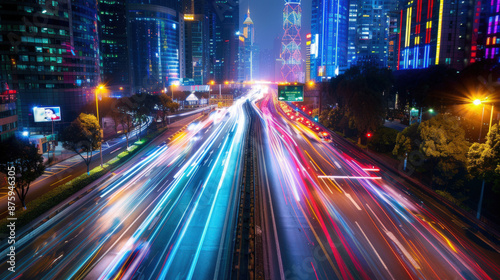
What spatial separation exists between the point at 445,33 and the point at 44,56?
94593 mm

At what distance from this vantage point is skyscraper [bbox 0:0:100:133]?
6059 centimetres

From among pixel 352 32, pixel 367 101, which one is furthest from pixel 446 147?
pixel 352 32

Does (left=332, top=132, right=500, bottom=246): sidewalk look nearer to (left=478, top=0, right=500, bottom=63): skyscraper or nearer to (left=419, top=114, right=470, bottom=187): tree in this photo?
(left=419, top=114, right=470, bottom=187): tree

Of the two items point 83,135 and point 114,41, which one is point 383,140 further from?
point 114,41

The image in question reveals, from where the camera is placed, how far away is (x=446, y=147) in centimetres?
2633

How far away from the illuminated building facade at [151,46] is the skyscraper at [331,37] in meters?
81.2

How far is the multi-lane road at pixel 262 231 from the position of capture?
623 inches

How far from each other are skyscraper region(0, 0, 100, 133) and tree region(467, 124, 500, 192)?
6606 cm

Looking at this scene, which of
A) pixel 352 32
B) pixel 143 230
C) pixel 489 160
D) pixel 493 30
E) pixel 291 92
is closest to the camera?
pixel 143 230

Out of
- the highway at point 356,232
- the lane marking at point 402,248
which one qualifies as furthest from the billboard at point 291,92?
the lane marking at point 402,248

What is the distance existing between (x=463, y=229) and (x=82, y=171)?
3399 centimetres

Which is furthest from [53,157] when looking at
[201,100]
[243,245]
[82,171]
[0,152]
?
[201,100]

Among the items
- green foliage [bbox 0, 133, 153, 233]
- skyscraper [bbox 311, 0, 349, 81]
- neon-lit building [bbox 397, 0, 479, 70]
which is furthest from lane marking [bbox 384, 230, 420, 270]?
skyscraper [bbox 311, 0, 349, 81]

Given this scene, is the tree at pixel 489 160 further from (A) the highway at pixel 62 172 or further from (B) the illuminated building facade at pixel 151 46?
(B) the illuminated building facade at pixel 151 46
